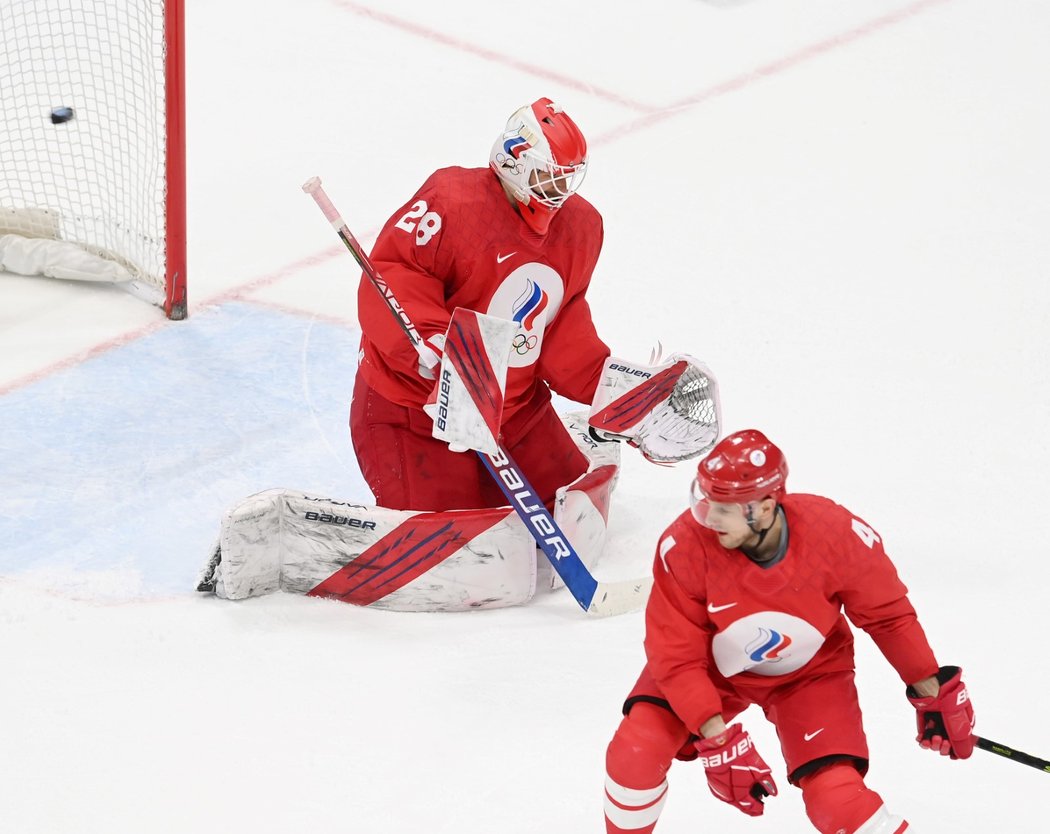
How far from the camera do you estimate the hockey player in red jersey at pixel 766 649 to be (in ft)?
7.77

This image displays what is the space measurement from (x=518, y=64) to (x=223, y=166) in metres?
1.35

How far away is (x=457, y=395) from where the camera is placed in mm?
3176

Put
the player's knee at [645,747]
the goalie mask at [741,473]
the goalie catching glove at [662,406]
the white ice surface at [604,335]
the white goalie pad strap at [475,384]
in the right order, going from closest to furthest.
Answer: the goalie mask at [741,473], the player's knee at [645,747], the white ice surface at [604,335], the white goalie pad strap at [475,384], the goalie catching glove at [662,406]

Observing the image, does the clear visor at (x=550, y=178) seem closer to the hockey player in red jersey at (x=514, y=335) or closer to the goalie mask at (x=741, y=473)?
the hockey player in red jersey at (x=514, y=335)

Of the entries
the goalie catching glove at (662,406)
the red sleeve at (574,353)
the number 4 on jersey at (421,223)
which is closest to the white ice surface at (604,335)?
the goalie catching glove at (662,406)

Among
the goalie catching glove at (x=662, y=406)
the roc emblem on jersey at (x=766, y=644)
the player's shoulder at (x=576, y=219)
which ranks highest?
the player's shoulder at (x=576, y=219)

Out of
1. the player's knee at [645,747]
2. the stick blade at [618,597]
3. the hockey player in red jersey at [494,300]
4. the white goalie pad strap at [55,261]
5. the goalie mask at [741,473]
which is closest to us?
the goalie mask at [741,473]

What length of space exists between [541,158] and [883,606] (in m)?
1.19

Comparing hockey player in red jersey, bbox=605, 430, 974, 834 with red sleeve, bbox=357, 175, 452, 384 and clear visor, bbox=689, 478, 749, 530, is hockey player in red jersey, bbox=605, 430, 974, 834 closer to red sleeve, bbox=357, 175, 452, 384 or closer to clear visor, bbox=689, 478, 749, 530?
clear visor, bbox=689, 478, 749, 530

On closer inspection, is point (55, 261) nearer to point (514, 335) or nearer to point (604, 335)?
point (604, 335)

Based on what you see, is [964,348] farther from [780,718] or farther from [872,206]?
[780,718]

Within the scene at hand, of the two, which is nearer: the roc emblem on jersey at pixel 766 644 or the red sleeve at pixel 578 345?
the roc emblem on jersey at pixel 766 644

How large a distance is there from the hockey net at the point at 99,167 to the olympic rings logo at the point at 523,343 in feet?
4.55

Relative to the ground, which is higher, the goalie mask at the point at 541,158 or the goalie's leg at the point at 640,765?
the goalie mask at the point at 541,158
